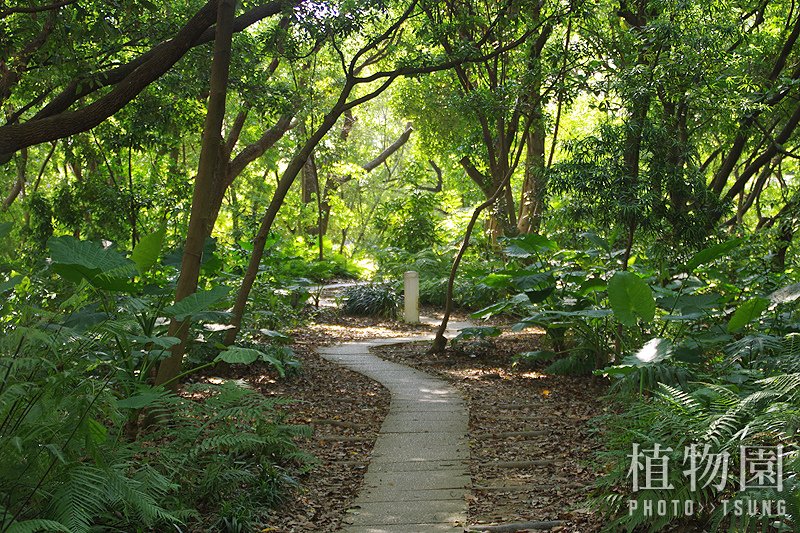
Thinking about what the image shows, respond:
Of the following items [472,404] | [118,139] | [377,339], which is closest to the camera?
[472,404]

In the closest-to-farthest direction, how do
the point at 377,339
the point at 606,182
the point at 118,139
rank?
the point at 606,182, the point at 118,139, the point at 377,339

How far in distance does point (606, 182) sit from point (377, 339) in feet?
16.8

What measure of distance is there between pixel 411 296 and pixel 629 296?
8085 mm

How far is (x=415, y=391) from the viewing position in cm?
802

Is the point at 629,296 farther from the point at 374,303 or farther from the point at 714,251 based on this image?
the point at 374,303

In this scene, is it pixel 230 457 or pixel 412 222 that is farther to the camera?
pixel 412 222

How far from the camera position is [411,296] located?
13867 millimetres

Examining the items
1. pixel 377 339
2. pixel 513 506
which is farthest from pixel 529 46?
pixel 513 506

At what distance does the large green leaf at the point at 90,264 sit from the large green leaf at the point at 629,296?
334 cm

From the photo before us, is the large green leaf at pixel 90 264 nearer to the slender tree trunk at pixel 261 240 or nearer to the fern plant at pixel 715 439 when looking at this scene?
the slender tree trunk at pixel 261 240

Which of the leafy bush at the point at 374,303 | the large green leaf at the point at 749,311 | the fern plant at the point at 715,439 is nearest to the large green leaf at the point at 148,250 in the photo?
the fern plant at the point at 715,439

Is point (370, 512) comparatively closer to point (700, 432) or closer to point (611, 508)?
point (611, 508)

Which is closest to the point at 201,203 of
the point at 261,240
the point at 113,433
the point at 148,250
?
the point at 148,250

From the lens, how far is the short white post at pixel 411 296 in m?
13.6
